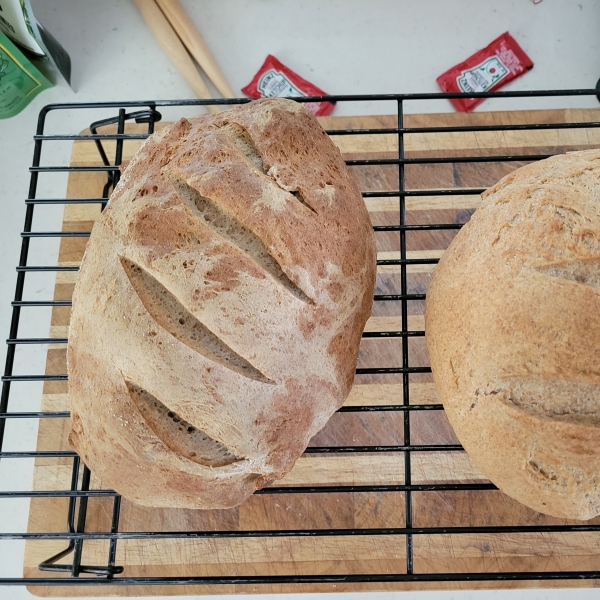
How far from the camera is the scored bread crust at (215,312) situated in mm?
953

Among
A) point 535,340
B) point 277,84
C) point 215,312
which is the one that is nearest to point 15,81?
point 277,84

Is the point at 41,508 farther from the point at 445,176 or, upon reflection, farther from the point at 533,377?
the point at 445,176

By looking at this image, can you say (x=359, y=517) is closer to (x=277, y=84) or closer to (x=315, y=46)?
(x=277, y=84)

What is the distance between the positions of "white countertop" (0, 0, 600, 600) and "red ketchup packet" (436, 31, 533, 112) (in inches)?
1.2

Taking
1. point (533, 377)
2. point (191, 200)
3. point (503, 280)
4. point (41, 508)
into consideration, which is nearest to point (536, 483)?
point (533, 377)

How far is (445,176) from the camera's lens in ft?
4.96

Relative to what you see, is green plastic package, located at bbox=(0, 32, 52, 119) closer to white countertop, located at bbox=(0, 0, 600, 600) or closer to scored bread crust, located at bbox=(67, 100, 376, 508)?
white countertop, located at bbox=(0, 0, 600, 600)

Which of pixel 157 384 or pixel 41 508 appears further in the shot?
pixel 41 508

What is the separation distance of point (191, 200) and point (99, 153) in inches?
25.6

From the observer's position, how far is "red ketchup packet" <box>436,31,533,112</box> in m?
1.71

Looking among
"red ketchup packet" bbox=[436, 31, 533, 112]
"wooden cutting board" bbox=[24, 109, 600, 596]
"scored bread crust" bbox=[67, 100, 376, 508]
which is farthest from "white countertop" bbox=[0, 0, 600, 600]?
"scored bread crust" bbox=[67, 100, 376, 508]

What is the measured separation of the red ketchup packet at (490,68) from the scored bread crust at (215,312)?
2.82 ft

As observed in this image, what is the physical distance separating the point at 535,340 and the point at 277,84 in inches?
45.8

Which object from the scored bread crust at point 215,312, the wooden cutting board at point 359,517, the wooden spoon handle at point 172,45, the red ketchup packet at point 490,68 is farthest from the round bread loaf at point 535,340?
the wooden spoon handle at point 172,45
